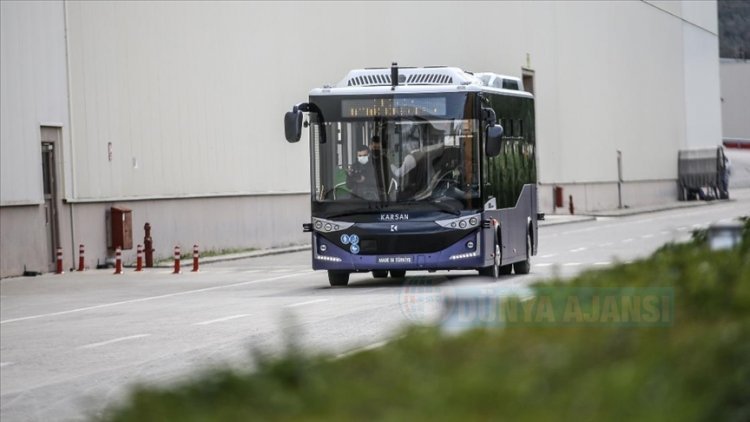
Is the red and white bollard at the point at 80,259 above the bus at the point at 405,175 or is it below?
below

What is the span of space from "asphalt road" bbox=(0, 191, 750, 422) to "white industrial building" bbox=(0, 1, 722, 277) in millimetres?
2365

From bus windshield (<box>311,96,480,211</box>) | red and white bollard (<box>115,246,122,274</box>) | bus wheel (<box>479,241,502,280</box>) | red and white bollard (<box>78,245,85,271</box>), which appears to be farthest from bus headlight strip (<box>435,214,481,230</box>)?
red and white bollard (<box>78,245,85,271</box>)

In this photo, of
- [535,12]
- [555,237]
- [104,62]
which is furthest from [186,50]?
[535,12]

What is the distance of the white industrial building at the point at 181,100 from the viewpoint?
33750mm

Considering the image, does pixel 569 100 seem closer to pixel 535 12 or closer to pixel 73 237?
pixel 535 12

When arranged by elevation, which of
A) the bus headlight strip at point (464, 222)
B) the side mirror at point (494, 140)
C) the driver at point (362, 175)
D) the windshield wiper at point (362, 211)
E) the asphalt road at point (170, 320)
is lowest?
the asphalt road at point (170, 320)

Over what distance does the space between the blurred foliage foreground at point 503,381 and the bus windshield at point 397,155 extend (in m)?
19.4

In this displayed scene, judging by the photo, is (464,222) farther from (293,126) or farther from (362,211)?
(293,126)

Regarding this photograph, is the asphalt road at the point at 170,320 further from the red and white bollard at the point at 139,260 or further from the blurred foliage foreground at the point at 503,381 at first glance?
the red and white bollard at the point at 139,260

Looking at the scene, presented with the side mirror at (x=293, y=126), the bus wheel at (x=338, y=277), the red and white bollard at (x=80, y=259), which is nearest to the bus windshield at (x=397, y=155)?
the side mirror at (x=293, y=126)

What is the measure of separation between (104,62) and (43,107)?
2792 mm

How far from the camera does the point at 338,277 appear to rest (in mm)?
25234

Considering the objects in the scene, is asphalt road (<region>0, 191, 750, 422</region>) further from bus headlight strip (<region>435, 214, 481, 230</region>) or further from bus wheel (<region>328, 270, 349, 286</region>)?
bus headlight strip (<region>435, 214, 481, 230</region>)

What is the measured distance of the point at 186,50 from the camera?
40250 mm
